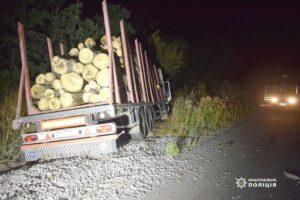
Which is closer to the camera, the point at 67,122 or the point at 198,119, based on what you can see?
the point at 67,122

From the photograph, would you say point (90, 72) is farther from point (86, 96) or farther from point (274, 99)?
point (274, 99)

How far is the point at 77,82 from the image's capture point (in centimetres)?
585

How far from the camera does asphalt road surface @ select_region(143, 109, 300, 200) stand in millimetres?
4219

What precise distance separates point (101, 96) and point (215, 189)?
2853 mm

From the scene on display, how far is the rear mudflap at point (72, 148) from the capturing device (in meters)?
5.32

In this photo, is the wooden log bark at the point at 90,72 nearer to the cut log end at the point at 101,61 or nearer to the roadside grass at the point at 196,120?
the cut log end at the point at 101,61

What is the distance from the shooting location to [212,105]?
904 cm

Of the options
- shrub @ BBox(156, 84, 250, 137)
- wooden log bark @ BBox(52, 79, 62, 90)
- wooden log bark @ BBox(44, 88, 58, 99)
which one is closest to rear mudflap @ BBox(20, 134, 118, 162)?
wooden log bark @ BBox(44, 88, 58, 99)

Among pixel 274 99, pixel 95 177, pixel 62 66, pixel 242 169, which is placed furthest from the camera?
pixel 274 99

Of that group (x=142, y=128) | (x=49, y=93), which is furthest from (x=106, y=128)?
(x=142, y=128)

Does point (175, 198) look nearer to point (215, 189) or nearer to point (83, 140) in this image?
point (215, 189)

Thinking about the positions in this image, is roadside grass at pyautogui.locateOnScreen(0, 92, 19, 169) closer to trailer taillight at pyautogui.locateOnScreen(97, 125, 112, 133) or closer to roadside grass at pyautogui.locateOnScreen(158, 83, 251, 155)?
trailer taillight at pyautogui.locateOnScreen(97, 125, 112, 133)
